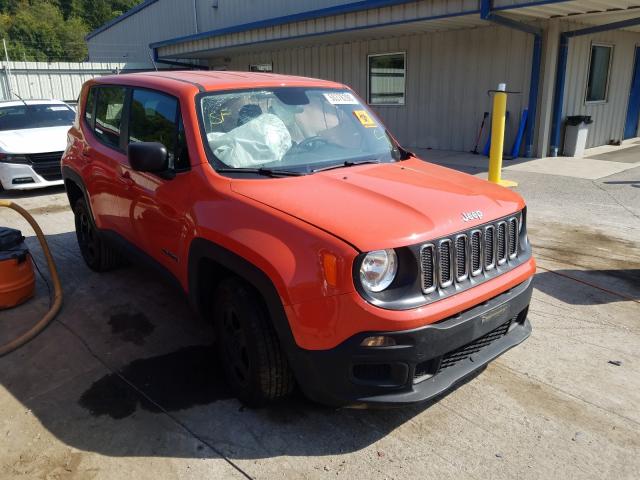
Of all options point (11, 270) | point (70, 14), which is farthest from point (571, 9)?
point (70, 14)

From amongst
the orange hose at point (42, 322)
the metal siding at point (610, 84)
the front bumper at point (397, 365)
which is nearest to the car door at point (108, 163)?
the orange hose at point (42, 322)

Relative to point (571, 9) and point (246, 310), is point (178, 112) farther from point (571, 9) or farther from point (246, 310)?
A: point (571, 9)

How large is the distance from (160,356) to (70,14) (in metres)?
88.8

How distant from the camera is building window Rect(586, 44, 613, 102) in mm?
12227

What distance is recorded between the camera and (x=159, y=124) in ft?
12.3

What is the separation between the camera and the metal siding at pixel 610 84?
1148 centimetres

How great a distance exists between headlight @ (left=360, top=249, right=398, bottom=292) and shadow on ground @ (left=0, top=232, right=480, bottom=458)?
→ 93 cm

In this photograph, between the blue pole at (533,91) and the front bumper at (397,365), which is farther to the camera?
the blue pole at (533,91)

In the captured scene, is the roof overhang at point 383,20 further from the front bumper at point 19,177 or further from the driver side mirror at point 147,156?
the driver side mirror at point 147,156

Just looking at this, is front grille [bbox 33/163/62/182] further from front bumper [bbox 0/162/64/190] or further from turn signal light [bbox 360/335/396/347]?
turn signal light [bbox 360/335/396/347]

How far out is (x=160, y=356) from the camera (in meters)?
3.72

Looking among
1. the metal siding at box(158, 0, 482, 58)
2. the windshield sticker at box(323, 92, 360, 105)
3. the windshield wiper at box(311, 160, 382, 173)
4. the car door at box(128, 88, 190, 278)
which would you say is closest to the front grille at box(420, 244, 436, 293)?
the windshield wiper at box(311, 160, 382, 173)

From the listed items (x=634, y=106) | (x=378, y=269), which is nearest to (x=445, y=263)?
(x=378, y=269)

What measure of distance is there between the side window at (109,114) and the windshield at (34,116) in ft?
18.7
